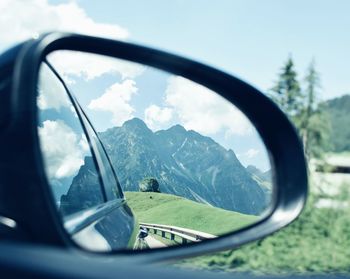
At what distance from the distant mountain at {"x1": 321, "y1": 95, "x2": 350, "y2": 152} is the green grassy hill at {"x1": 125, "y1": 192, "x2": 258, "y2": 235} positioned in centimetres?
735

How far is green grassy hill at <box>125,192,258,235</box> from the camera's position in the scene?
2728 mm

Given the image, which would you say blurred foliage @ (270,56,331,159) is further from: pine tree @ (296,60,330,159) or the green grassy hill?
the green grassy hill

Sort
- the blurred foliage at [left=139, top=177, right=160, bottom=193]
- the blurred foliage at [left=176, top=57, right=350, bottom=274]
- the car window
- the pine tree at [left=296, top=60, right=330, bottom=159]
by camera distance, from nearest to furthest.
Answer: the car window
the blurred foliage at [left=139, top=177, right=160, bottom=193]
the blurred foliage at [left=176, top=57, right=350, bottom=274]
the pine tree at [left=296, top=60, right=330, bottom=159]

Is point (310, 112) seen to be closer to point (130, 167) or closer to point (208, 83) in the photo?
point (130, 167)

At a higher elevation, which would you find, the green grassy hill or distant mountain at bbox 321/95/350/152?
distant mountain at bbox 321/95/350/152

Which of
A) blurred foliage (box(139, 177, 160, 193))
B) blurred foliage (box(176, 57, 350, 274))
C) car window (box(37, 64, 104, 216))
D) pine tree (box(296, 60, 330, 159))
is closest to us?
car window (box(37, 64, 104, 216))

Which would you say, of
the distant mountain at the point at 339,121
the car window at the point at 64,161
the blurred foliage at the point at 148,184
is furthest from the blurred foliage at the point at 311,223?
the car window at the point at 64,161

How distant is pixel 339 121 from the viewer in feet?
58.7

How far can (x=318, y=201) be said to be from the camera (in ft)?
44.7

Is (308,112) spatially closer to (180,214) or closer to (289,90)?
(289,90)

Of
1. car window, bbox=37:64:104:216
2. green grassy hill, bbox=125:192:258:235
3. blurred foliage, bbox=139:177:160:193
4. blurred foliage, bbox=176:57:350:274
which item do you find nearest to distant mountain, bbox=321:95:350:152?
blurred foliage, bbox=176:57:350:274

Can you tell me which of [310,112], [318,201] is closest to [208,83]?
[318,201]

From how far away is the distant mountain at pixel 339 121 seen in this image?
51.1 ft

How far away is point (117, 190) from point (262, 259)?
8.43 metres
